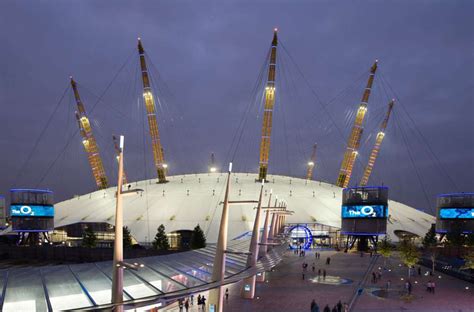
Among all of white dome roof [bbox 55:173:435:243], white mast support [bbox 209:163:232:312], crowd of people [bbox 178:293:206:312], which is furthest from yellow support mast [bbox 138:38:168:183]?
white mast support [bbox 209:163:232:312]

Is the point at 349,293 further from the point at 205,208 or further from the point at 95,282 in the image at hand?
the point at 205,208

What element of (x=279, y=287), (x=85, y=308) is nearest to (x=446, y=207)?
(x=279, y=287)

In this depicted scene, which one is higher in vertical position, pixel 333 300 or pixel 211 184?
pixel 211 184

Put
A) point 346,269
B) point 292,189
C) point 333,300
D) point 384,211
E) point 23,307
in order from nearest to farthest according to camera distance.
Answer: point 23,307 → point 333,300 → point 346,269 → point 384,211 → point 292,189

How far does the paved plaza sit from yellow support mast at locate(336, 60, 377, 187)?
62222mm

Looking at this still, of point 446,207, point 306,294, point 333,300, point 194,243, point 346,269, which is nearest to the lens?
point 333,300

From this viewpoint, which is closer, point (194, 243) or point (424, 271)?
point (424, 271)

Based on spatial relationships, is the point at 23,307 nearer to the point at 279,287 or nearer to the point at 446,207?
the point at 279,287

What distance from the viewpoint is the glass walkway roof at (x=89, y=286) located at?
1162 centimetres

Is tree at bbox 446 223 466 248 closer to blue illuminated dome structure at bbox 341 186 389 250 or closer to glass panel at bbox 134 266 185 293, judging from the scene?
blue illuminated dome structure at bbox 341 186 389 250

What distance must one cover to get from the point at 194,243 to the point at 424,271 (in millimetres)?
28099

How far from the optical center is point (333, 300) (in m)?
31.9

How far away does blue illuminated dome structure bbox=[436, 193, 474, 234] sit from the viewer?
74.9 m

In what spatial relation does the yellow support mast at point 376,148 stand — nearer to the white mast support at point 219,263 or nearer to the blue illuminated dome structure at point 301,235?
the blue illuminated dome structure at point 301,235
